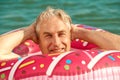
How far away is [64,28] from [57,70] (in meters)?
0.56

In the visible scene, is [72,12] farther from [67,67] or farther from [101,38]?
[67,67]

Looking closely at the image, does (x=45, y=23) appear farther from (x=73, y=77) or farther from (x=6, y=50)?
(x=73, y=77)

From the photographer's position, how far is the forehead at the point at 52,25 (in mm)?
3326

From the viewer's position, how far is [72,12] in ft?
24.7

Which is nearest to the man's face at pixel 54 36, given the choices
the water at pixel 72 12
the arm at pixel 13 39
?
the arm at pixel 13 39

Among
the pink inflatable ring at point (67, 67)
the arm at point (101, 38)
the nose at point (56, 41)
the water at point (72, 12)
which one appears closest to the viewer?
the pink inflatable ring at point (67, 67)

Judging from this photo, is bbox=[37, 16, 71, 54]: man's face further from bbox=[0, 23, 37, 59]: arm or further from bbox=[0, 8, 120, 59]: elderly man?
bbox=[0, 23, 37, 59]: arm

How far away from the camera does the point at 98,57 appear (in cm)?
303

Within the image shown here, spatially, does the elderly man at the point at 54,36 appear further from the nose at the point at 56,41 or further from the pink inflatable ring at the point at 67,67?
the pink inflatable ring at the point at 67,67

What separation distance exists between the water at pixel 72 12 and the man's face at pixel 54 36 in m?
2.98

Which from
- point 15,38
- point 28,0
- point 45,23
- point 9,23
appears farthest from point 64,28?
point 28,0

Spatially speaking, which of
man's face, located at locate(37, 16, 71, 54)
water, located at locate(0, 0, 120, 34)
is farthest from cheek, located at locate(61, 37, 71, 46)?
water, located at locate(0, 0, 120, 34)

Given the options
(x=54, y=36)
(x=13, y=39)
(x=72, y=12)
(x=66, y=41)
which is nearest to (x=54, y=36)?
(x=54, y=36)

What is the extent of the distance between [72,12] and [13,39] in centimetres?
407
